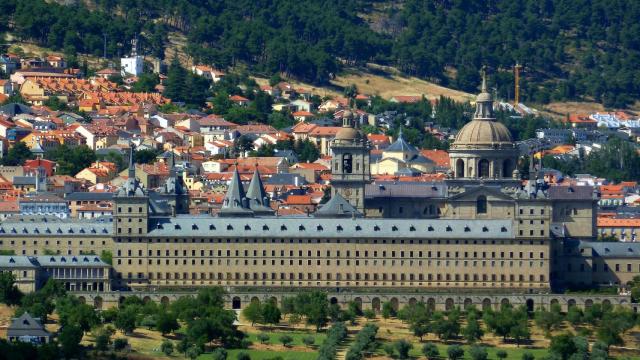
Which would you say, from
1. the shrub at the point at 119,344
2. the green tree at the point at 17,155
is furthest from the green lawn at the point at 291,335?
the green tree at the point at 17,155

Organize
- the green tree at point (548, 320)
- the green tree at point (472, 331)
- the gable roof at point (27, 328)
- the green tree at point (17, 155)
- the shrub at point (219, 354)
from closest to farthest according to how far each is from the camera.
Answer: the shrub at point (219, 354)
the gable roof at point (27, 328)
the green tree at point (472, 331)
the green tree at point (548, 320)
the green tree at point (17, 155)

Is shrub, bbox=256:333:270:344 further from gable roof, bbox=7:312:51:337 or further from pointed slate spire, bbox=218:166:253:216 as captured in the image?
pointed slate spire, bbox=218:166:253:216

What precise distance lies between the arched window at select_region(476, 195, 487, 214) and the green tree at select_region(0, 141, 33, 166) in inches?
1826

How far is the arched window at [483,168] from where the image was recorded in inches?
6540

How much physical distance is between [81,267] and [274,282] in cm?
1171

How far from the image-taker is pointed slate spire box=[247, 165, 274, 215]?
161125mm

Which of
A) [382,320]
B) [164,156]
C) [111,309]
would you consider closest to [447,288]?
[382,320]

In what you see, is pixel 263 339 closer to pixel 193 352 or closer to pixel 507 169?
pixel 193 352

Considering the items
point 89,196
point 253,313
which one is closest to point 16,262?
point 253,313

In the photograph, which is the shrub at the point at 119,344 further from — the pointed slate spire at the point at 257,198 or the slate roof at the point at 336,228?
the pointed slate spire at the point at 257,198

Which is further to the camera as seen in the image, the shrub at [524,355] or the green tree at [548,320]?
the green tree at [548,320]

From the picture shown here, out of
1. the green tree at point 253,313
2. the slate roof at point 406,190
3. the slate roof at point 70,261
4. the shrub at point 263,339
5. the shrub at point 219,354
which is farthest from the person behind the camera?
the slate roof at point 406,190

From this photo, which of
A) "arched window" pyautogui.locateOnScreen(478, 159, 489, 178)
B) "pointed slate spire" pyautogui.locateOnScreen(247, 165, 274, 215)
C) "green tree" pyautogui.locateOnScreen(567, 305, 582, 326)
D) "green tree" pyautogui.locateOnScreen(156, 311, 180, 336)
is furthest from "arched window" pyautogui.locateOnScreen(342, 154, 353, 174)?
"green tree" pyautogui.locateOnScreen(156, 311, 180, 336)

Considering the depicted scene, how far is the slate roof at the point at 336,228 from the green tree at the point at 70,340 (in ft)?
66.3
